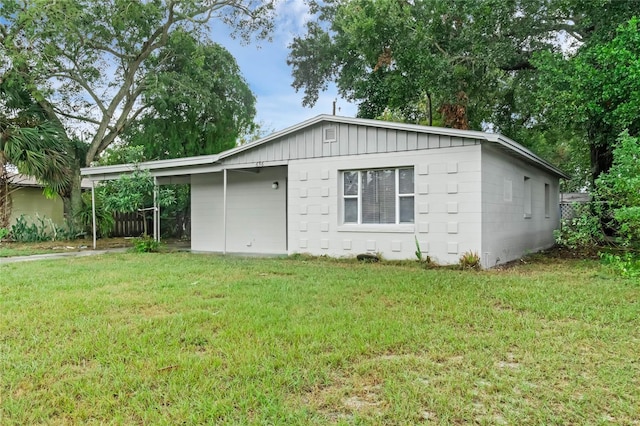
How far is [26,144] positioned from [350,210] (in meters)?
11.3

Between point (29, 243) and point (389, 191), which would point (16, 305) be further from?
point (29, 243)

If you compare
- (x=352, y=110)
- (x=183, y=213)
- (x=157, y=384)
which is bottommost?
(x=157, y=384)

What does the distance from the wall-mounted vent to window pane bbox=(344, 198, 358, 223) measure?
142 centimetres

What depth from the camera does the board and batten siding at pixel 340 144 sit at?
8.24 meters

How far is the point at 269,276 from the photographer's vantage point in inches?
272

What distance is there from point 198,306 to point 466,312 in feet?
10.1

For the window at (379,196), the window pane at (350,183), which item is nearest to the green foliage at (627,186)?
the window at (379,196)

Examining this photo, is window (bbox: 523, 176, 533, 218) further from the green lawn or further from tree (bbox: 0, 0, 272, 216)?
tree (bbox: 0, 0, 272, 216)

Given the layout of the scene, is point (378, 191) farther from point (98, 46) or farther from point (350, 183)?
point (98, 46)

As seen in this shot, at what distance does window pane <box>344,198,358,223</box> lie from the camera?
914cm

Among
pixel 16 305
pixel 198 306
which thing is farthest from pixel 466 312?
pixel 16 305

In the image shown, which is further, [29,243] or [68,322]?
[29,243]

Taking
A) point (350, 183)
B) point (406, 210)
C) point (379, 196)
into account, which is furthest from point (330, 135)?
point (406, 210)

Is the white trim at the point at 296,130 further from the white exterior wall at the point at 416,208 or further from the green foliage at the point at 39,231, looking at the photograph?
the green foliage at the point at 39,231
